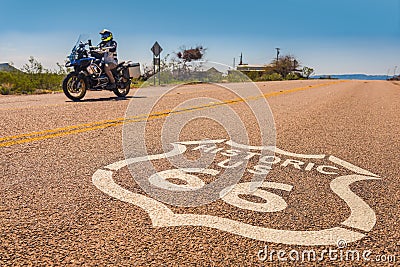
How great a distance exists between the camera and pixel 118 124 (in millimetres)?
5723

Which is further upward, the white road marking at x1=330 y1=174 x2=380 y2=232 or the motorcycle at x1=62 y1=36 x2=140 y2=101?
the motorcycle at x1=62 y1=36 x2=140 y2=101

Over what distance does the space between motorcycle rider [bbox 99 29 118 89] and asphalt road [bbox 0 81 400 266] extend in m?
5.49

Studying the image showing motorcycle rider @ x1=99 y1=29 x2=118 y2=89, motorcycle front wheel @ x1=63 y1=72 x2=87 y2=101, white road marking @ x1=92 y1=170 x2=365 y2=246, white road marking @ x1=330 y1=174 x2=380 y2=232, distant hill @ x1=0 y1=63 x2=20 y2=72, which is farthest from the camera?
distant hill @ x1=0 y1=63 x2=20 y2=72

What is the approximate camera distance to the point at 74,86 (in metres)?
9.95

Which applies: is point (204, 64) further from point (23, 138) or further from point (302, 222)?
point (23, 138)

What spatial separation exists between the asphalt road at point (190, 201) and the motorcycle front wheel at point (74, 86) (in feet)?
16.3

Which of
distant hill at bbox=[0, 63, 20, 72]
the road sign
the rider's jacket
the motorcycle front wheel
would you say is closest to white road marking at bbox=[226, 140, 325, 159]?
the motorcycle front wheel

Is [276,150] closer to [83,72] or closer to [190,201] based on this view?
[190,201]

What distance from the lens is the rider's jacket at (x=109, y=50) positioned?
400 inches

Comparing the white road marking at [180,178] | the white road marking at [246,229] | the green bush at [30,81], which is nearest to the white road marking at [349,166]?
the white road marking at [180,178]

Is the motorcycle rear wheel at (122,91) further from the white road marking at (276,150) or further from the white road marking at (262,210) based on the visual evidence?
the white road marking at (262,210)

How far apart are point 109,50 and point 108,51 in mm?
61

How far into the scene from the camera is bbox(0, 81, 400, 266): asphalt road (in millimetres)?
1860

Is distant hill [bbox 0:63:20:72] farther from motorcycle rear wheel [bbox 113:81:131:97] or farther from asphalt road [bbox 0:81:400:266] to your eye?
asphalt road [bbox 0:81:400:266]
